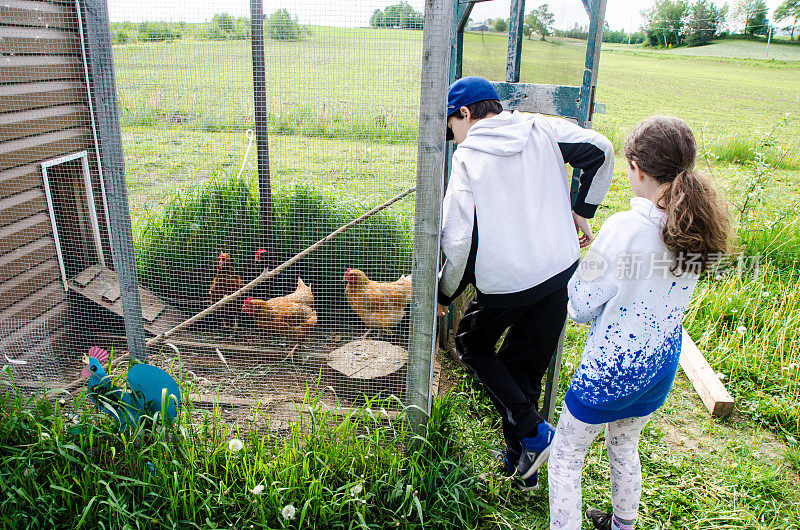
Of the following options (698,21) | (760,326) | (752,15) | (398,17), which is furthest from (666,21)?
(398,17)

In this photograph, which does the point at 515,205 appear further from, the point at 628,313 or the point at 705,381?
the point at 705,381

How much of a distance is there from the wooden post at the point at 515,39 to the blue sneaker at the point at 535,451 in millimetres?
1619

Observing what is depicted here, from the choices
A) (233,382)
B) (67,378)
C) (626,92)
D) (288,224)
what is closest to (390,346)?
(233,382)

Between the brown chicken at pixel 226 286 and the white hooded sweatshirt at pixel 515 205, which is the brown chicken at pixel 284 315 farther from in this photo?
the white hooded sweatshirt at pixel 515 205

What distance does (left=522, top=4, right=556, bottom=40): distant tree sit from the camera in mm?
2488

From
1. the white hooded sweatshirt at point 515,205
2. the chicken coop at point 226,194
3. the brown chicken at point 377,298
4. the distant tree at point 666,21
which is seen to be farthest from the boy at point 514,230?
the distant tree at point 666,21

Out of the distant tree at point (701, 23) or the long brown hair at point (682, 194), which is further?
the distant tree at point (701, 23)

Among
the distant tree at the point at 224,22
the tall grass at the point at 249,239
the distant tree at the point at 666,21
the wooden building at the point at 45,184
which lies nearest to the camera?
the distant tree at the point at 224,22

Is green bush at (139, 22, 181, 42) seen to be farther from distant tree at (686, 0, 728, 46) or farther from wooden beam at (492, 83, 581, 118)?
distant tree at (686, 0, 728, 46)

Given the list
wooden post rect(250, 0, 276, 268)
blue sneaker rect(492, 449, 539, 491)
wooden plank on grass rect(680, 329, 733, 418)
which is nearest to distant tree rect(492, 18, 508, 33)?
wooden post rect(250, 0, 276, 268)

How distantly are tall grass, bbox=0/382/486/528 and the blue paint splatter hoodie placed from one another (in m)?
0.78

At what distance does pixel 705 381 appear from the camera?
10.5 feet

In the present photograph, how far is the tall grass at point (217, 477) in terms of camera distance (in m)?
2.06

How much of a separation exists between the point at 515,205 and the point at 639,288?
562 millimetres
